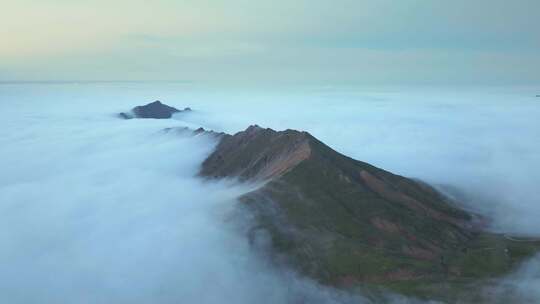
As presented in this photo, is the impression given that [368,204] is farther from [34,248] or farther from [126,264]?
[34,248]

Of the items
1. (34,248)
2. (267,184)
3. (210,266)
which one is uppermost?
(267,184)

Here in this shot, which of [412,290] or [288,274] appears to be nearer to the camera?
[412,290]

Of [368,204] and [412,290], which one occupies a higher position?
[368,204]

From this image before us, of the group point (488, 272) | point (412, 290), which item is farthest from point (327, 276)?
point (488, 272)

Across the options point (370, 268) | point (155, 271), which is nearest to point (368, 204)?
point (370, 268)

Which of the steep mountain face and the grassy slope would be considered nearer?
the grassy slope

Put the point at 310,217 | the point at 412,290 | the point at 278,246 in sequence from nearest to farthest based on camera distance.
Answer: the point at 412,290 → the point at 278,246 → the point at 310,217

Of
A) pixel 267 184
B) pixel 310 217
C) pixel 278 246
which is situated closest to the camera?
pixel 278 246

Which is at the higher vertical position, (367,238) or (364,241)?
(367,238)

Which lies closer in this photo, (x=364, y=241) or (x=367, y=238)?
(x=364, y=241)
